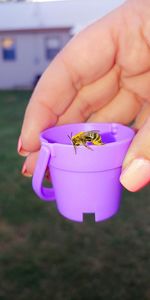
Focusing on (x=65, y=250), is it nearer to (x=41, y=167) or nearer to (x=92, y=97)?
(x=92, y=97)

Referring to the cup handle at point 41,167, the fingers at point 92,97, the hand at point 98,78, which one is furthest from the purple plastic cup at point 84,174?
the fingers at point 92,97

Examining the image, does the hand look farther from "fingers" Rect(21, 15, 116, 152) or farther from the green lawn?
the green lawn

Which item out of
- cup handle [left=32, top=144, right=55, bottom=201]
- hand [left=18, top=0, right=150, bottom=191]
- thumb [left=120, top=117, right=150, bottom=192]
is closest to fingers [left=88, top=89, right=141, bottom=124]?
hand [left=18, top=0, right=150, bottom=191]

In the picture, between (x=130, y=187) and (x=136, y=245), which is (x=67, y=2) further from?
(x=130, y=187)

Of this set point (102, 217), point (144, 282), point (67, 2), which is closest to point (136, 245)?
point (144, 282)

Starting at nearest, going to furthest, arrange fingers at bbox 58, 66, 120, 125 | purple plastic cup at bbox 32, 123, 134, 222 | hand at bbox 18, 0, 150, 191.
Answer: purple plastic cup at bbox 32, 123, 134, 222
hand at bbox 18, 0, 150, 191
fingers at bbox 58, 66, 120, 125

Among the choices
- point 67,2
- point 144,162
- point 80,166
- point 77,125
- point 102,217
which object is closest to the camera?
point 144,162
